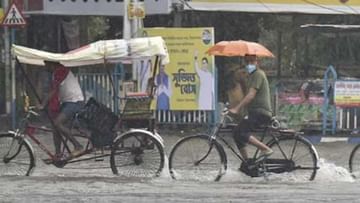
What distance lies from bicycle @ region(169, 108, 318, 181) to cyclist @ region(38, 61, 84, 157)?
145 centimetres

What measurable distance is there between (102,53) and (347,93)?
270 inches

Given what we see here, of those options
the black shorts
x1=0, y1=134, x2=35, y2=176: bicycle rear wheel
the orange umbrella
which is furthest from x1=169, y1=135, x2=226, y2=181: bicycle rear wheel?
x1=0, y1=134, x2=35, y2=176: bicycle rear wheel

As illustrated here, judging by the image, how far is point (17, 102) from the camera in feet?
56.3

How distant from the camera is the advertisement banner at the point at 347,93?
1541 centimetres

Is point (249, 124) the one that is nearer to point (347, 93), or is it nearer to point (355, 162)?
point (355, 162)

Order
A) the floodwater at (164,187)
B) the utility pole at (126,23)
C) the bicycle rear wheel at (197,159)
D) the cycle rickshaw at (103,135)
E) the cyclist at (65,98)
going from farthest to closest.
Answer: the utility pole at (126,23), the cyclist at (65,98), the cycle rickshaw at (103,135), the bicycle rear wheel at (197,159), the floodwater at (164,187)

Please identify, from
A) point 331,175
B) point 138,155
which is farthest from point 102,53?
point 331,175

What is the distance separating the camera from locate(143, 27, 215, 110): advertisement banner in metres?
15.7

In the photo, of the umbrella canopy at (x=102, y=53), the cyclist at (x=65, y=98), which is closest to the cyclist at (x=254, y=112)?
the umbrella canopy at (x=102, y=53)

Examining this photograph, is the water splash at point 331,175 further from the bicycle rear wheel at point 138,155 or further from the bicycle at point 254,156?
the bicycle rear wheel at point 138,155

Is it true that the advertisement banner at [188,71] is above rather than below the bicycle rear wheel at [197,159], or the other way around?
above

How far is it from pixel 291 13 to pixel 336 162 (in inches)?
214

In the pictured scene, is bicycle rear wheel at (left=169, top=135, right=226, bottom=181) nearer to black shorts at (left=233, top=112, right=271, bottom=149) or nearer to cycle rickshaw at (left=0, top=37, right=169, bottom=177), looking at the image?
cycle rickshaw at (left=0, top=37, right=169, bottom=177)

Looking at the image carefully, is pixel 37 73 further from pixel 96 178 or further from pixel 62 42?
pixel 96 178
